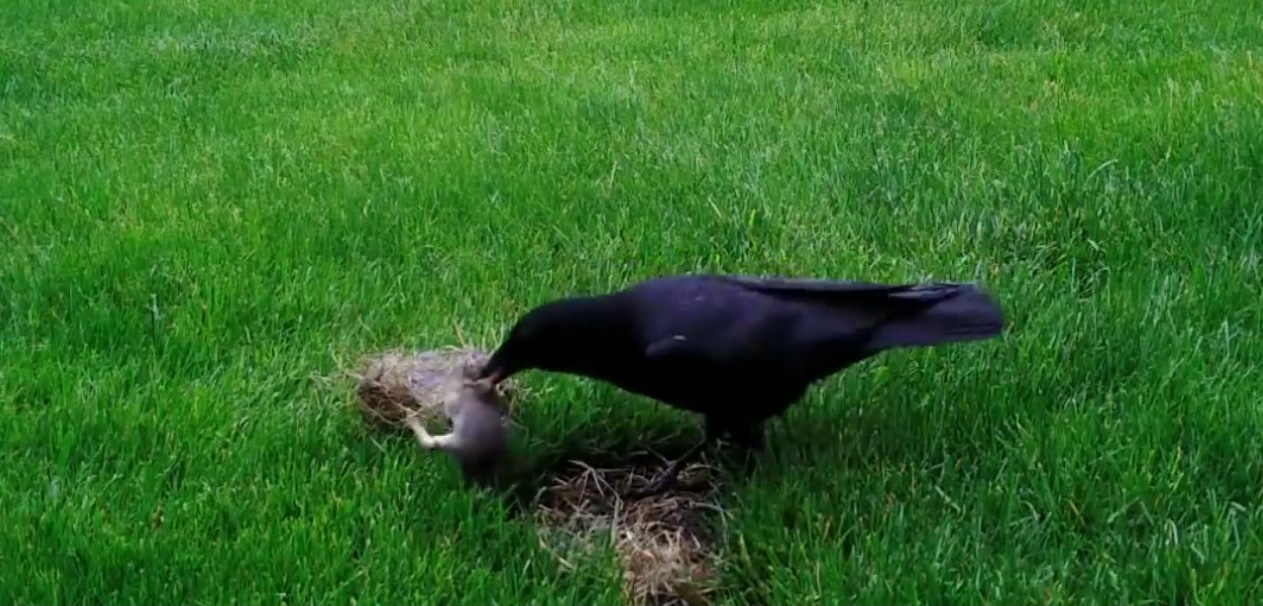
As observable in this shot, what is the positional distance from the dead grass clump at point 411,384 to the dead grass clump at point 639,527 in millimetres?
253

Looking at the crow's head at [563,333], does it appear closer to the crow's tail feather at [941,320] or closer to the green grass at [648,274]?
the green grass at [648,274]

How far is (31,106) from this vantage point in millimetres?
5555

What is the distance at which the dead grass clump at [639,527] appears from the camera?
2.35 meters

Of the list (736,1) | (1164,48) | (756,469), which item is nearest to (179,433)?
(756,469)

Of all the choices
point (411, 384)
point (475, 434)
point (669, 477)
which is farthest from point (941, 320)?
point (411, 384)

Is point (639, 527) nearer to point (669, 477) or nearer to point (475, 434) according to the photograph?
point (669, 477)

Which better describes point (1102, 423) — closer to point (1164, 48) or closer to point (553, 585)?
point (553, 585)

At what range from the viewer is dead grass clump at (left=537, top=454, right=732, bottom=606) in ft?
7.72

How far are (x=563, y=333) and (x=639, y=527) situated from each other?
37cm

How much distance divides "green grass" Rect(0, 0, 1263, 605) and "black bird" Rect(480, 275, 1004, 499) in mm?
181

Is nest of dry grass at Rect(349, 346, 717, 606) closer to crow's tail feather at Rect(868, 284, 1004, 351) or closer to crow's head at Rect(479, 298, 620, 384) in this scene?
crow's head at Rect(479, 298, 620, 384)

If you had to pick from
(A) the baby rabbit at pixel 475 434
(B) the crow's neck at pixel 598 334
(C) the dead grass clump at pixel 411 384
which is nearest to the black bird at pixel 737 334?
(B) the crow's neck at pixel 598 334

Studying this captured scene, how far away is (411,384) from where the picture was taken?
2875mm

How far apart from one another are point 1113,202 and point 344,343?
1.89 meters
